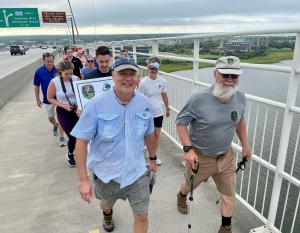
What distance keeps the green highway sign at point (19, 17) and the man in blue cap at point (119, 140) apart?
34070 mm

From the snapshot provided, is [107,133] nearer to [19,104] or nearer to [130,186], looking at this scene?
[130,186]

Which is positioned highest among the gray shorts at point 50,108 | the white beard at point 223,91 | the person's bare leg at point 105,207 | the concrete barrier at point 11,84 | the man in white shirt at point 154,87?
the white beard at point 223,91

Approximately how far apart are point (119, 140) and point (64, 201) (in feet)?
6.23

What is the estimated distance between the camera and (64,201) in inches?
151

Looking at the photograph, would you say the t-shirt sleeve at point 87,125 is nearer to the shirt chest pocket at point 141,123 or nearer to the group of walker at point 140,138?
the group of walker at point 140,138

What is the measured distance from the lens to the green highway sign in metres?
31.4

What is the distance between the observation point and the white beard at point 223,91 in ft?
8.58

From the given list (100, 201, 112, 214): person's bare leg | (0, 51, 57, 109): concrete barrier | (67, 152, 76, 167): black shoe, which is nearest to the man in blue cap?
(100, 201, 112, 214): person's bare leg

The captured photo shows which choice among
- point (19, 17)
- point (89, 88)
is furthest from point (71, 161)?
point (19, 17)

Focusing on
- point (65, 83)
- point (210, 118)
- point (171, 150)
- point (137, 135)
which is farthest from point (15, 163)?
point (210, 118)

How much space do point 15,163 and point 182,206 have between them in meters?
3.14

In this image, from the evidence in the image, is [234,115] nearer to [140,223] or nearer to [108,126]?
[108,126]

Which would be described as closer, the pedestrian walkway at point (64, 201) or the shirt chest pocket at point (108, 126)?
the shirt chest pocket at point (108, 126)

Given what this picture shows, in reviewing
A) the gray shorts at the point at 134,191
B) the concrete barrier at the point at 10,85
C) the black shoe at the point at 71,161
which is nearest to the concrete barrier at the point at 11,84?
the concrete barrier at the point at 10,85
